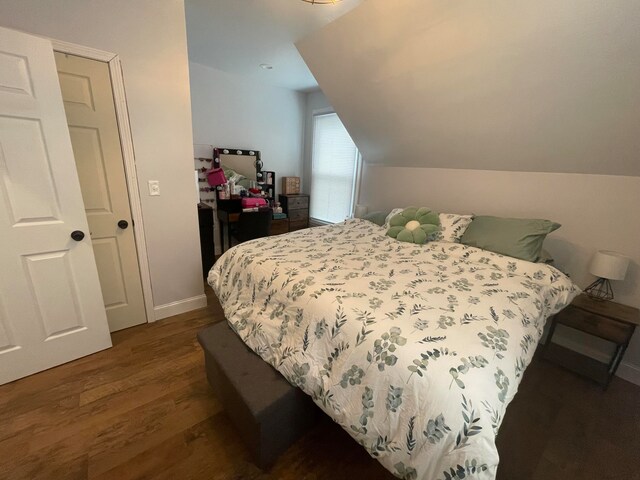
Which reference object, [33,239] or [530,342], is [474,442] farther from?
[33,239]

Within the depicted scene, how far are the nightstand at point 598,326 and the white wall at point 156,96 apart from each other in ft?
9.73

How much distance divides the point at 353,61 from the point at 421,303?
214 centimetres

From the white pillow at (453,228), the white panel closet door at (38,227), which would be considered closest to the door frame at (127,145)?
the white panel closet door at (38,227)

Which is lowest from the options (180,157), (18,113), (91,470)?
(91,470)

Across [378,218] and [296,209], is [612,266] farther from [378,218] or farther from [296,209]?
[296,209]

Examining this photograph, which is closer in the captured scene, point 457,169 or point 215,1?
point 215,1

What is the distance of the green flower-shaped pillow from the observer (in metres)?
2.18

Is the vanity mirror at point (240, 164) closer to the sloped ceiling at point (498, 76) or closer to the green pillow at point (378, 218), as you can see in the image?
the sloped ceiling at point (498, 76)

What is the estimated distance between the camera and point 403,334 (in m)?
1.00

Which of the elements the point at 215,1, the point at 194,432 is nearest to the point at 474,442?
the point at 194,432

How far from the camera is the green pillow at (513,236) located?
183cm

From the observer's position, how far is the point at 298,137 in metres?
4.54

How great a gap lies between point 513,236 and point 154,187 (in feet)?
8.91

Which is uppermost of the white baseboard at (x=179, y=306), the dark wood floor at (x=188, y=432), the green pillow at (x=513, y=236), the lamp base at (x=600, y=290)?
the green pillow at (x=513, y=236)
